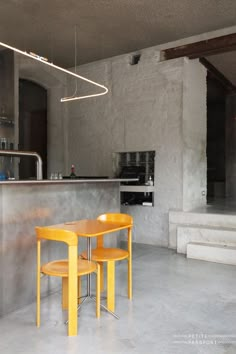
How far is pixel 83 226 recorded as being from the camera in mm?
2996

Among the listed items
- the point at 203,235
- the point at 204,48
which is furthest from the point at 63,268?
the point at 204,48

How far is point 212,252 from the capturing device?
184 inches

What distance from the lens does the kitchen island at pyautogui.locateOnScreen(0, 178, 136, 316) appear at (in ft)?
9.63

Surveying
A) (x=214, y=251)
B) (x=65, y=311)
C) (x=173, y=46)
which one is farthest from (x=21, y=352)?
(x=173, y=46)

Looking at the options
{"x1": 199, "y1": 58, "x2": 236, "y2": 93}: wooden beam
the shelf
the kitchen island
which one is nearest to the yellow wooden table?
the kitchen island

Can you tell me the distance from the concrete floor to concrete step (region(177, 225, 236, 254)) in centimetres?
103

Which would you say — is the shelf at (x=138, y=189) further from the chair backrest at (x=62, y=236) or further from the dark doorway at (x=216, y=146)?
the dark doorway at (x=216, y=146)

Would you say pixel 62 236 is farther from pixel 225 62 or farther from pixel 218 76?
pixel 218 76

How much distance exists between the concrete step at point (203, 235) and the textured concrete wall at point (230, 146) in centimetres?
467

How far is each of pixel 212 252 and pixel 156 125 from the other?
99.4 inches

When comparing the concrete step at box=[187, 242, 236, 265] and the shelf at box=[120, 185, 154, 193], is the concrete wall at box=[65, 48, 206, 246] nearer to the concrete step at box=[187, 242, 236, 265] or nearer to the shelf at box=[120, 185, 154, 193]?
the shelf at box=[120, 185, 154, 193]

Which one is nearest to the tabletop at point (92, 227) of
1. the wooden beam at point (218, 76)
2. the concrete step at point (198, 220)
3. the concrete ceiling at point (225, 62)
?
the concrete step at point (198, 220)

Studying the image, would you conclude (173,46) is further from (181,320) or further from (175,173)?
(181,320)

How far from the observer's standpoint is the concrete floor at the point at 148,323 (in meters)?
2.34
